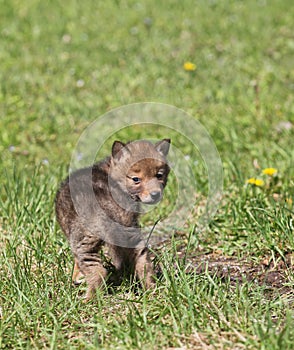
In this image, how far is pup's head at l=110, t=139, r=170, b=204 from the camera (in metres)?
4.29

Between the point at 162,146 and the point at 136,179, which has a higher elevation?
the point at 162,146

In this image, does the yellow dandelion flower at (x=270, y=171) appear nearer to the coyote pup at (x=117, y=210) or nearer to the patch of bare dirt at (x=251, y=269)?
the patch of bare dirt at (x=251, y=269)

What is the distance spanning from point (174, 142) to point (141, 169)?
9.66 ft

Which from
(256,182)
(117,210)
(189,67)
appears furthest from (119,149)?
(189,67)

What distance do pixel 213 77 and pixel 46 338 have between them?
557 centimetres

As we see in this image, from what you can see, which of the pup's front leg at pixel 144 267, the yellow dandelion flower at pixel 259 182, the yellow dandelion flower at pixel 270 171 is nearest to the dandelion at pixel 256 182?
the yellow dandelion flower at pixel 259 182

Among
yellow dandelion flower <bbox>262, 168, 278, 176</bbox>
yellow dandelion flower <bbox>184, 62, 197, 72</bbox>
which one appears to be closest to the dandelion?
yellow dandelion flower <bbox>262, 168, 278, 176</bbox>

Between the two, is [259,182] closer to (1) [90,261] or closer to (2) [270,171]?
(2) [270,171]

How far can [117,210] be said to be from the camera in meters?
4.45

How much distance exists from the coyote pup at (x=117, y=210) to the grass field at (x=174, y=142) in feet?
0.58

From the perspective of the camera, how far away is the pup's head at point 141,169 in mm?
Result: 4285

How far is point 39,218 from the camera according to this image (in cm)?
538

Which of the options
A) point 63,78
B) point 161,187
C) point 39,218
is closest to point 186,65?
point 63,78

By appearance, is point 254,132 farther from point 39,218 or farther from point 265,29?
point 265,29
